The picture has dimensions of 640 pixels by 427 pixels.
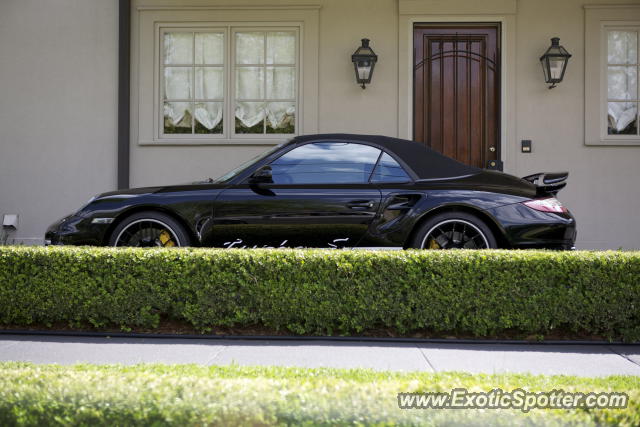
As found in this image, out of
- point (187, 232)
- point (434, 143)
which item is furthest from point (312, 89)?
point (187, 232)

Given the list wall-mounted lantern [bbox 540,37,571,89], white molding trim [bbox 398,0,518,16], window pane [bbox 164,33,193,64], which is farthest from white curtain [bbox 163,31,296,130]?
wall-mounted lantern [bbox 540,37,571,89]

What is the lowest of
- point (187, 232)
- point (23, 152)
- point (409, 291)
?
point (409, 291)

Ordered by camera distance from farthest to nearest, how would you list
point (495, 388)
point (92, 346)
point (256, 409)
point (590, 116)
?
point (590, 116) → point (92, 346) → point (495, 388) → point (256, 409)

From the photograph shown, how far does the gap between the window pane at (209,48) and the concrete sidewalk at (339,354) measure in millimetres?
4971

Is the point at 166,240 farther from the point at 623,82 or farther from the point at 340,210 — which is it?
the point at 623,82

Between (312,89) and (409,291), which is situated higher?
(312,89)

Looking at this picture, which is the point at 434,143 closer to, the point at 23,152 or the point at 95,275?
the point at 95,275

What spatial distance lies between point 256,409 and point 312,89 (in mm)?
6549

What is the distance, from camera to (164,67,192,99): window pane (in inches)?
321

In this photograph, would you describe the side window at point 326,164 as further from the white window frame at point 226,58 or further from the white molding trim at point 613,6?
the white molding trim at point 613,6

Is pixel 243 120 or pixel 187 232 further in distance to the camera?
pixel 243 120

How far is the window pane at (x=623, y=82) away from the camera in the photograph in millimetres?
7785

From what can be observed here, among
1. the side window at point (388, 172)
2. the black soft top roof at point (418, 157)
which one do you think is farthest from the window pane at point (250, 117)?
the side window at point (388, 172)

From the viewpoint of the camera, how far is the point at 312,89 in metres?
7.85
